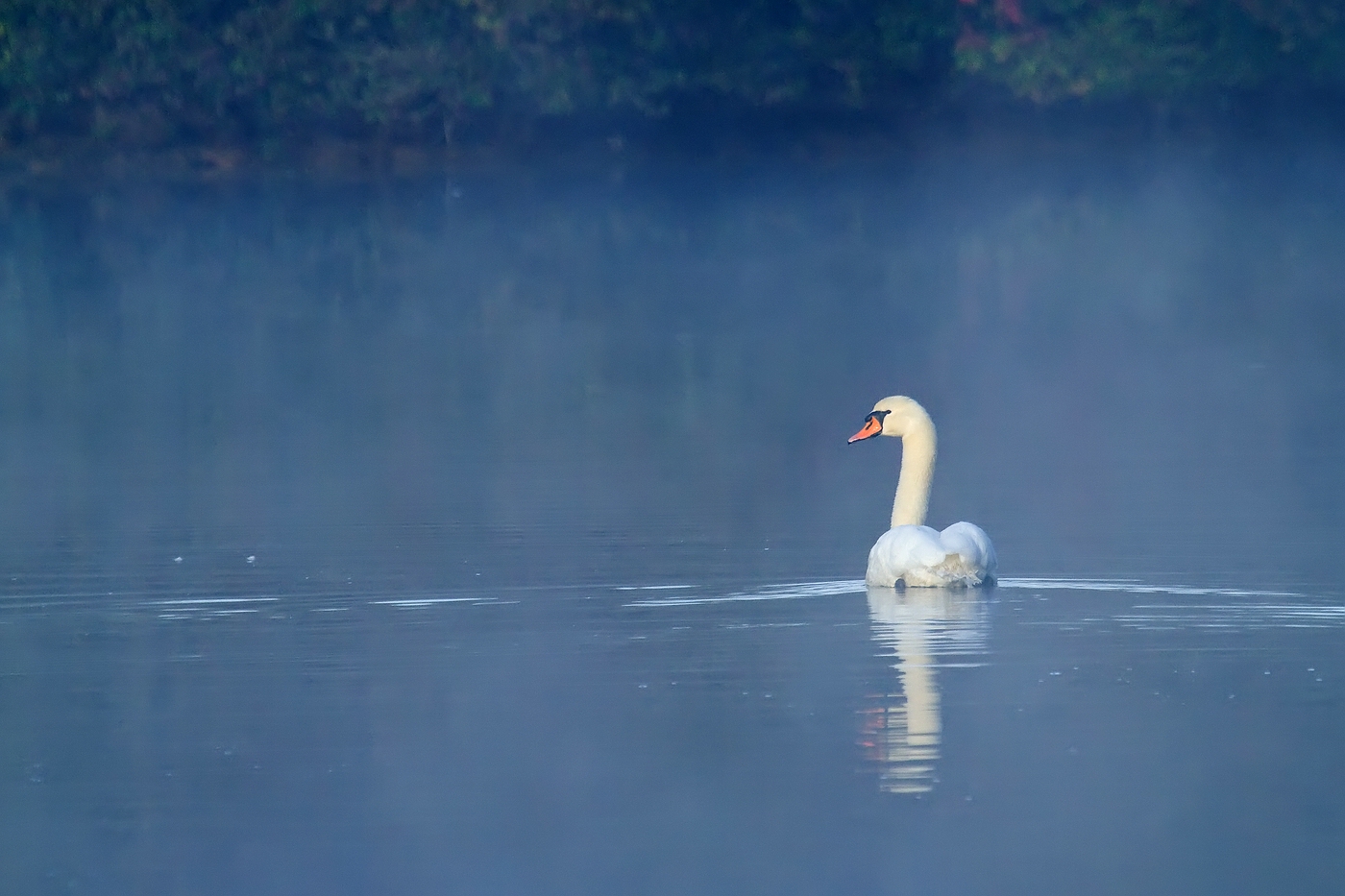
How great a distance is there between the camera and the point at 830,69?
137ft

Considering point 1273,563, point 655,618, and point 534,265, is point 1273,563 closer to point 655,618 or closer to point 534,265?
point 655,618

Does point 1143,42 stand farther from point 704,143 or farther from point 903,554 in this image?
point 903,554

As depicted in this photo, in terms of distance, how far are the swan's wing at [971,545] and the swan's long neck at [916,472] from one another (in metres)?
0.89

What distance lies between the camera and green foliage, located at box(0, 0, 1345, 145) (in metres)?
39.9

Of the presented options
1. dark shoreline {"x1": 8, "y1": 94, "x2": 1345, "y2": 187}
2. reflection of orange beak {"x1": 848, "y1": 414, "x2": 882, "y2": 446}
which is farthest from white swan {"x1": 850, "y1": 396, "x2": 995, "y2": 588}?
dark shoreline {"x1": 8, "y1": 94, "x2": 1345, "y2": 187}

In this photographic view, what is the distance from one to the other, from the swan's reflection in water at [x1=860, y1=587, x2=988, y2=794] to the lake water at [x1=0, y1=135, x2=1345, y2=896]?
0.09ft

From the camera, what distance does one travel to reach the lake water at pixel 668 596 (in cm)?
629

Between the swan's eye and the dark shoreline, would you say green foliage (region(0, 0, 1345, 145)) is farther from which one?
the swan's eye

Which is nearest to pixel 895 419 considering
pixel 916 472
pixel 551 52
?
pixel 916 472

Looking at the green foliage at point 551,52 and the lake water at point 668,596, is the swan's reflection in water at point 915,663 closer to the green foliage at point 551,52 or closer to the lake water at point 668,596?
the lake water at point 668,596

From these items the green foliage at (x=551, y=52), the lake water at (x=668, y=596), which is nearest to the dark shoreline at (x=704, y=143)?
the green foliage at (x=551, y=52)

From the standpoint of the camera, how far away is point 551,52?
40125 mm

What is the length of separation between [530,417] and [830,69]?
27179mm

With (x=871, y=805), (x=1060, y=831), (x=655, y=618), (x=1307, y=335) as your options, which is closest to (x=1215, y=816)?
(x=1060, y=831)
